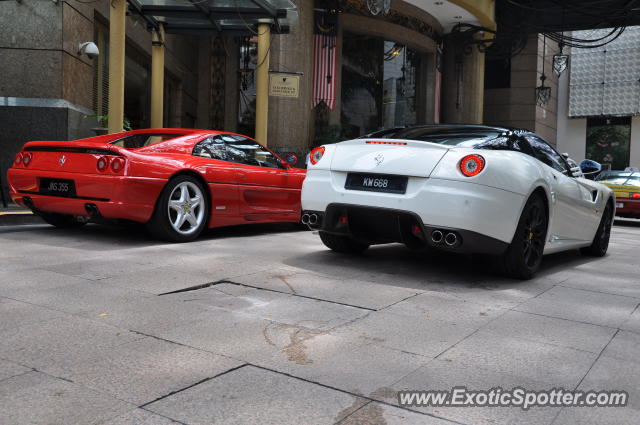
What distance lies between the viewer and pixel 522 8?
21.5 m

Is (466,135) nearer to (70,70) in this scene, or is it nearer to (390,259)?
(390,259)

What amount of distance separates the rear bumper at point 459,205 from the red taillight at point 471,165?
0.28 ft

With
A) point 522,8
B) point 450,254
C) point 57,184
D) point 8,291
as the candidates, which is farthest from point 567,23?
point 8,291

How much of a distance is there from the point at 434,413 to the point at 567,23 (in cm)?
2319

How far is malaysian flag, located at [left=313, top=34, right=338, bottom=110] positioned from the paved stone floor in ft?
39.3

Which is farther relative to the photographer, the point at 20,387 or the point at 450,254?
the point at 450,254

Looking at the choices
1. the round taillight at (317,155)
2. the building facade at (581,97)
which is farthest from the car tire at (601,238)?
the building facade at (581,97)

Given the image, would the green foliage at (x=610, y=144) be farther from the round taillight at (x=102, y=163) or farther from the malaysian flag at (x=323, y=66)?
the round taillight at (x=102, y=163)

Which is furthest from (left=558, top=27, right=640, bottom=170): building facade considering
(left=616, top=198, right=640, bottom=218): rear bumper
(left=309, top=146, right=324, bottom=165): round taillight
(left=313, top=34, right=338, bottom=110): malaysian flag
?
(left=309, top=146, right=324, bottom=165): round taillight

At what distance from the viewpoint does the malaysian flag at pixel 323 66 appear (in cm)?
1662

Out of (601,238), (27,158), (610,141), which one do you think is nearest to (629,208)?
(601,238)

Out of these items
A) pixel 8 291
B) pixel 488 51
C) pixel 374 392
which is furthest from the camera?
pixel 488 51

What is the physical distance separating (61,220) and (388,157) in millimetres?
4099

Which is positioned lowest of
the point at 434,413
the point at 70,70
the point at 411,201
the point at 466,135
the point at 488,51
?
the point at 434,413
